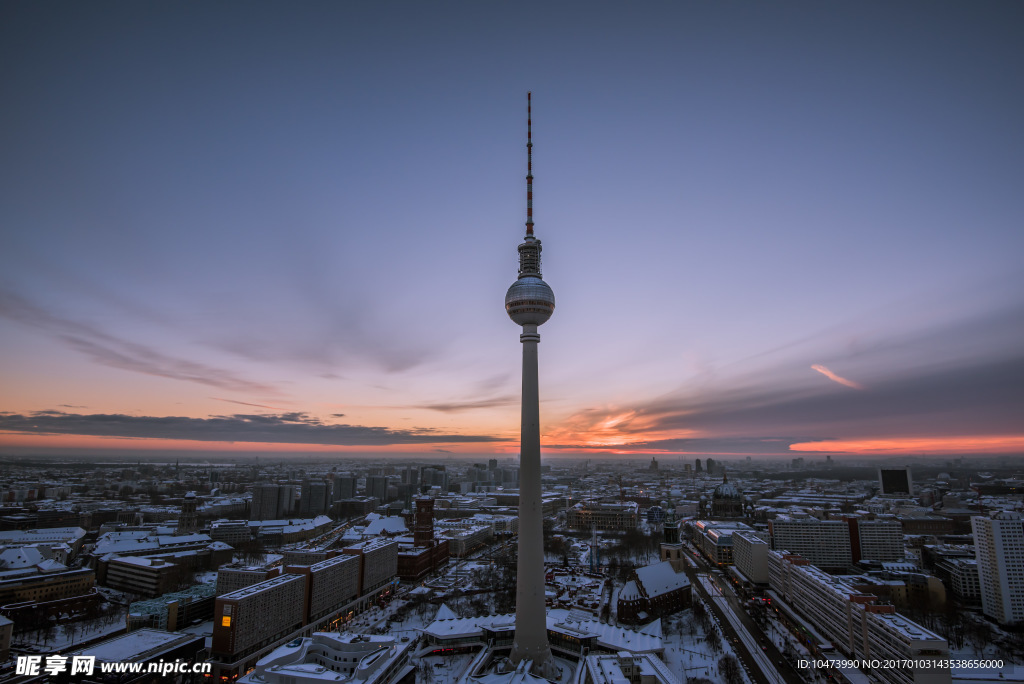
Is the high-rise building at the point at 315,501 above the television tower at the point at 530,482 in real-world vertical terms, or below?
below

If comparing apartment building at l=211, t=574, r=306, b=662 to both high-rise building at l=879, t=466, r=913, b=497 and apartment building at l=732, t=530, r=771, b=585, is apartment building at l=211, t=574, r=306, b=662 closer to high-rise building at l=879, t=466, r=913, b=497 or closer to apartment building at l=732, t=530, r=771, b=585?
apartment building at l=732, t=530, r=771, b=585

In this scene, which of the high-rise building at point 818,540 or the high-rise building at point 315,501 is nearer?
the high-rise building at point 818,540

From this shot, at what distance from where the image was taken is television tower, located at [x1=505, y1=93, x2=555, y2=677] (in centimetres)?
3719

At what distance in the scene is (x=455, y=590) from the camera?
63.0 metres

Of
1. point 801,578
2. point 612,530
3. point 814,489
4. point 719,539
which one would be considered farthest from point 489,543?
point 814,489

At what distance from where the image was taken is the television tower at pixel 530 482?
A: 37.2 meters

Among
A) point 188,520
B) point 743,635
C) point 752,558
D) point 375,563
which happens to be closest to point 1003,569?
point 752,558

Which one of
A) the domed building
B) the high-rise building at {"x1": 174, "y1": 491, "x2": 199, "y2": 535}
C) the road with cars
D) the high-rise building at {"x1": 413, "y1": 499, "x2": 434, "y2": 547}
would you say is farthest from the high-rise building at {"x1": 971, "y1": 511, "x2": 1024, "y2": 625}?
the high-rise building at {"x1": 174, "y1": 491, "x2": 199, "y2": 535}

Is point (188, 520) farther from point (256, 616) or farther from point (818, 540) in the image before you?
point (818, 540)

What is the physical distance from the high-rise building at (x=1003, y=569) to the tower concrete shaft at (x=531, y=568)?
4540 centimetres

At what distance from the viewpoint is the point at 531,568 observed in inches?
1474

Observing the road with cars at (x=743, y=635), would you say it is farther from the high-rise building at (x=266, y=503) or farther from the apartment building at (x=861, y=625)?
the high-rise building at (x=266, y=503)

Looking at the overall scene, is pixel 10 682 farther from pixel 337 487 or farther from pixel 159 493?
pixel 159 493

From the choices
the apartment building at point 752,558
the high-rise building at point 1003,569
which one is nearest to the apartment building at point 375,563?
the apartment building at point 752,558
